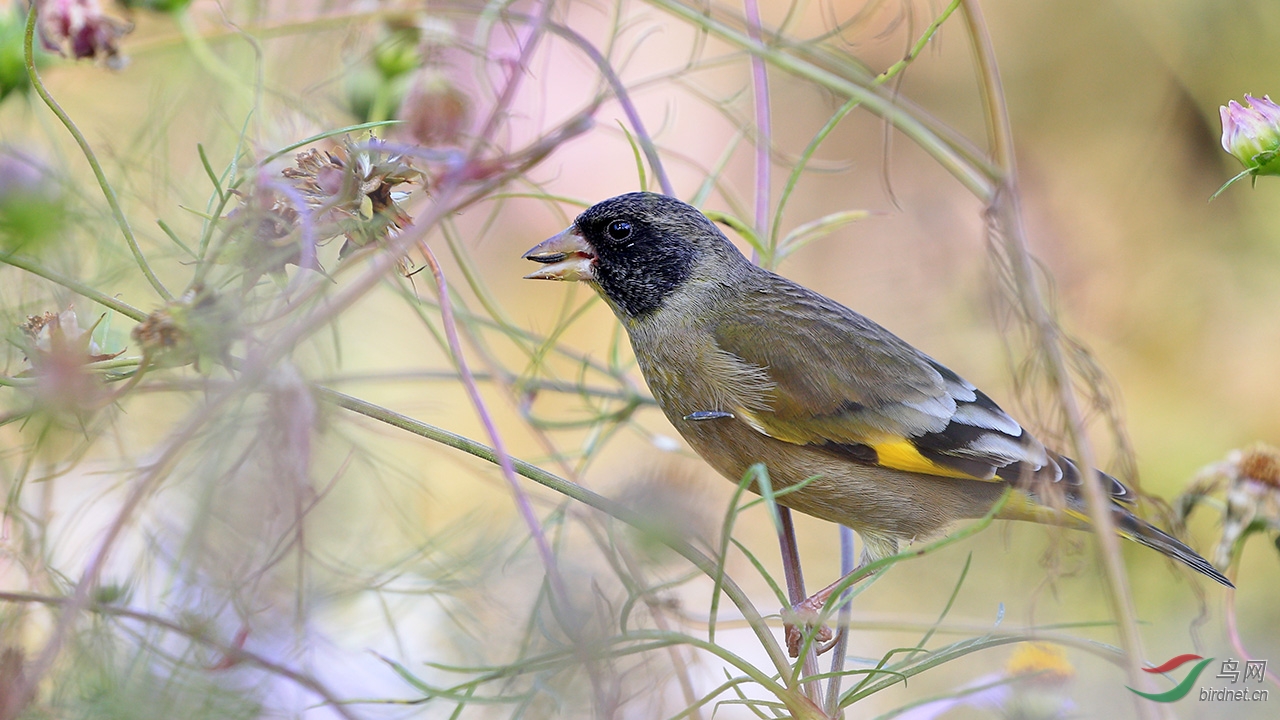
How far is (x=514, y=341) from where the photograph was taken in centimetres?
186

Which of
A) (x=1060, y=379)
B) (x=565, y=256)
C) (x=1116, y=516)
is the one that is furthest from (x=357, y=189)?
(x=1116, y=516)

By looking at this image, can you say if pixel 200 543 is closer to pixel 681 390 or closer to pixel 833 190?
pixel 681 390

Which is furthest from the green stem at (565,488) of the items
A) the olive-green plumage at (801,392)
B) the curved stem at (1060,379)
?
the olive-green plumage at (801,392)

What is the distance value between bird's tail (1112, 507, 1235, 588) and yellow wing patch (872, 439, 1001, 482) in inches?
8.1

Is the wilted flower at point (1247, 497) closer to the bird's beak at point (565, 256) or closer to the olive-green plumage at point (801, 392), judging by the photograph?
the olive-green plumage at point (801, 392)

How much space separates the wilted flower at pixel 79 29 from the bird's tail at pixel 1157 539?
1.63 m

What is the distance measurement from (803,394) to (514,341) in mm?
502

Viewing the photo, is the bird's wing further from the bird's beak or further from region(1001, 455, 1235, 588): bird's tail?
the bird's beak

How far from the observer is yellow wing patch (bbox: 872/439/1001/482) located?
1.83 metres

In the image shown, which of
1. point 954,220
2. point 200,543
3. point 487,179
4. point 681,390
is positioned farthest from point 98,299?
point 954,220

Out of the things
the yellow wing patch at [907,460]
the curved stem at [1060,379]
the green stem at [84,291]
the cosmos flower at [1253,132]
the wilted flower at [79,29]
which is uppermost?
the wilted flower at [79,29]

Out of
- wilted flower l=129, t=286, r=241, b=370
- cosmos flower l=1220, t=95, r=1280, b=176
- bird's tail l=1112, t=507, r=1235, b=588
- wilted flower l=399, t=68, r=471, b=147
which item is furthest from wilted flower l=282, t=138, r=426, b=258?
bird's tail l=1112, t=507, r=1235, b=588

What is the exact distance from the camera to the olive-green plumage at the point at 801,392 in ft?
5.87

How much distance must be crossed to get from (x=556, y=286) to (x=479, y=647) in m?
2.54
